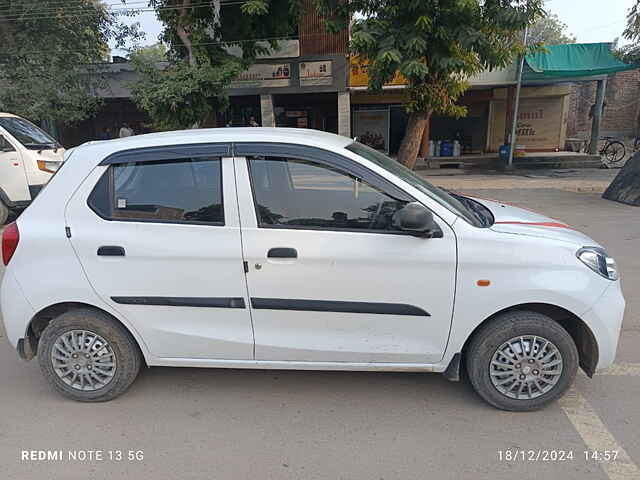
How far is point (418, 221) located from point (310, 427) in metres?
1.44

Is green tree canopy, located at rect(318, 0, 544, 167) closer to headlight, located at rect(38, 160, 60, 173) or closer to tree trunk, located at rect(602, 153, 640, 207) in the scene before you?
tree trunk, located at rect(602, 153, 640, 207)

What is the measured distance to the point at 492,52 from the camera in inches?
348

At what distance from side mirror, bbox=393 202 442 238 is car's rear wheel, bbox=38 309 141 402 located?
1.97 m

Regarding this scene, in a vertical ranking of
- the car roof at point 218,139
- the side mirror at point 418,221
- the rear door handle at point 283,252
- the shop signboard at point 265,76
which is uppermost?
the shop signboard at point 265,76

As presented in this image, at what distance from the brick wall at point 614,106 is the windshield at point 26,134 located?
23931 millimetres

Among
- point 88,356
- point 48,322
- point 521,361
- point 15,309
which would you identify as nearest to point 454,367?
point 521,361

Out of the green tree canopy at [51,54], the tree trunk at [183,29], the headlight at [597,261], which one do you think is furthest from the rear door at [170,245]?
the green tree canopy at [51,54]

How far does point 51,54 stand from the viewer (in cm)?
1411

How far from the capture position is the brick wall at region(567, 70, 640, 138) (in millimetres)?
23156

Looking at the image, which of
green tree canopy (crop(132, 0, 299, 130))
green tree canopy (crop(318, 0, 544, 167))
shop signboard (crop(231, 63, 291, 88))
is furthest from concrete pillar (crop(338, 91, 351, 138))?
green tree canopy (crop(318, 0, 544, 167))

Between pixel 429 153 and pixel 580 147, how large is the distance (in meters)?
6.75

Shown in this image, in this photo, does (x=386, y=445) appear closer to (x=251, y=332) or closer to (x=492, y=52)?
(x=251, y=332)

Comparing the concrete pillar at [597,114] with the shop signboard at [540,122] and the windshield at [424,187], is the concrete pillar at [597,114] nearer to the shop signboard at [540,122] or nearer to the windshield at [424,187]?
the shop signboard at [540,122]

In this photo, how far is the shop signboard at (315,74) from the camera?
15094 mm
